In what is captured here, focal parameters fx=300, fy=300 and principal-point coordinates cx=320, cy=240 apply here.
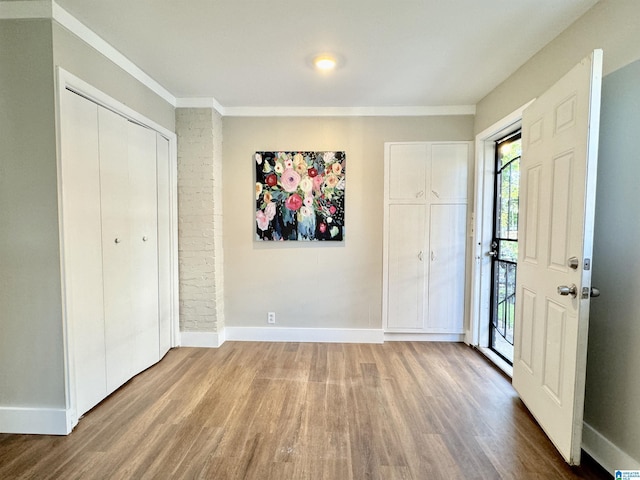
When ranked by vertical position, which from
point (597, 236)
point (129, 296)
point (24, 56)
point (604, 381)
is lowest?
point (604, 381)

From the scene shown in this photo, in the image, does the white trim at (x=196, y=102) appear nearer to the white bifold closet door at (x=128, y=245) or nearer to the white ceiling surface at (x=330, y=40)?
the white ceiling surface at (x=330, y=40)

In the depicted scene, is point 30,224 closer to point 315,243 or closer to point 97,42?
point 97,42

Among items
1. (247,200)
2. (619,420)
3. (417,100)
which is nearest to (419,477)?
(619,420)

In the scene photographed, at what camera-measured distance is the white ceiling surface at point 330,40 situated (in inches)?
65.4

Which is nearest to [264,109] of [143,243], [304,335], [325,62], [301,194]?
[301,194]

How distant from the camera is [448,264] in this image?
309 cm

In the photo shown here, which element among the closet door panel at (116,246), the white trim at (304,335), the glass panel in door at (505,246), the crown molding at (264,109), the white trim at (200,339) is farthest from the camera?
the white trim at (304,335)

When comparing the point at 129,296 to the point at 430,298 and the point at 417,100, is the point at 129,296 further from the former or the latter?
the point at 417,100

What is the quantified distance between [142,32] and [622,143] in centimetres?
277

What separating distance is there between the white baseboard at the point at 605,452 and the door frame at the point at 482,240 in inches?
46.2

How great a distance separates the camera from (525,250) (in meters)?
2.00

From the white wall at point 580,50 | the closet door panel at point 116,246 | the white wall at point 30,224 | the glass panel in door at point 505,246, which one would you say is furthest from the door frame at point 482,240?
the white wall at point 30,224

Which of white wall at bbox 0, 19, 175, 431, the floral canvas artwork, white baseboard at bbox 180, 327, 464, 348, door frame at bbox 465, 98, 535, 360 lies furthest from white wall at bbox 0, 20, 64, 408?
door frame at bbox 465, 98, 535, 360

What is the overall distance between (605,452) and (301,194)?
273 centimetres
